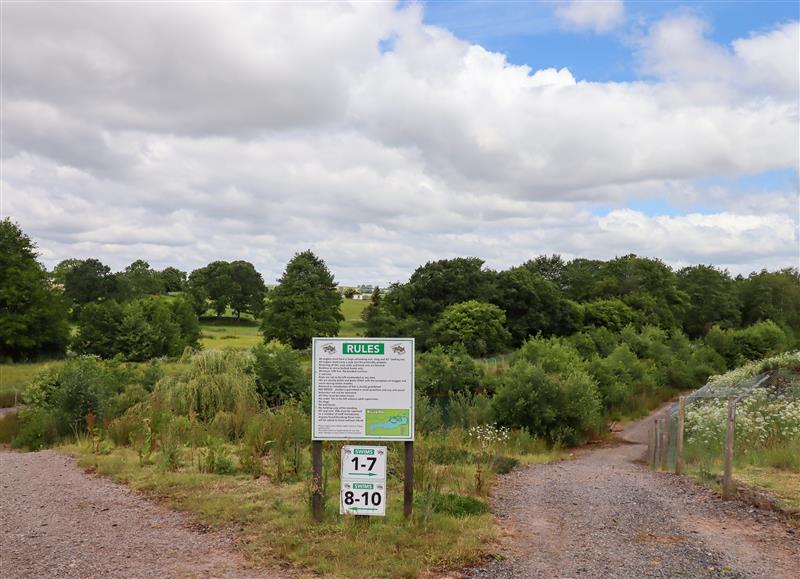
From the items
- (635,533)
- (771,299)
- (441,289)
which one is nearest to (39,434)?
(635,533)

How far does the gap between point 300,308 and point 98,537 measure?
56423 mm

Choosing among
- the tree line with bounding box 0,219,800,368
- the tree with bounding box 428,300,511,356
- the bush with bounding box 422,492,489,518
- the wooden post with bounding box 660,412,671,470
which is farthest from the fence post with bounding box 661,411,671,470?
the tree with bounding box 428,300,511,356

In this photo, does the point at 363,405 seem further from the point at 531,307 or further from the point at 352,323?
the point at 352,323

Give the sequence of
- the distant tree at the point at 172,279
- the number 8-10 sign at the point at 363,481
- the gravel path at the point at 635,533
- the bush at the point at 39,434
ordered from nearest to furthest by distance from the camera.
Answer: the gravel path at the point at 635,533 < the number 8-10 sign at the point at 363,481 < the bush at the point at 39,434 < the distant tree at the point at 172,279

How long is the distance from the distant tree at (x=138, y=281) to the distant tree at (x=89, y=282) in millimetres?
1355

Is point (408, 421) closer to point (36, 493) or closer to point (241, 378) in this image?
point (36, 493)

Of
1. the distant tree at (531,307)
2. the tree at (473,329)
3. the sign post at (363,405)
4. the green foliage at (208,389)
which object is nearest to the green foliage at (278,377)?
the green foliage at (208,389)

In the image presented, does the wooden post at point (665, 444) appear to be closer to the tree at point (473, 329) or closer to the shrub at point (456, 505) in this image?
the shrub at point (456, 505)

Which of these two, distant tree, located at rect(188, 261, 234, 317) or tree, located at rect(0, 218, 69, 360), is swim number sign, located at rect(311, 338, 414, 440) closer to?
tree, located at rect(0, 218, 69, 360)

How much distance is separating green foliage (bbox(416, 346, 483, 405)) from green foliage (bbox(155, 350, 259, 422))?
14.7 m

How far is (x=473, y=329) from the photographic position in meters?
57.2

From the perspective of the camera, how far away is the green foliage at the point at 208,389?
1820 centimetres

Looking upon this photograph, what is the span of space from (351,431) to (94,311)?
59196mm

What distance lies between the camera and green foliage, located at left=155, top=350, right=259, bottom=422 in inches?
717
